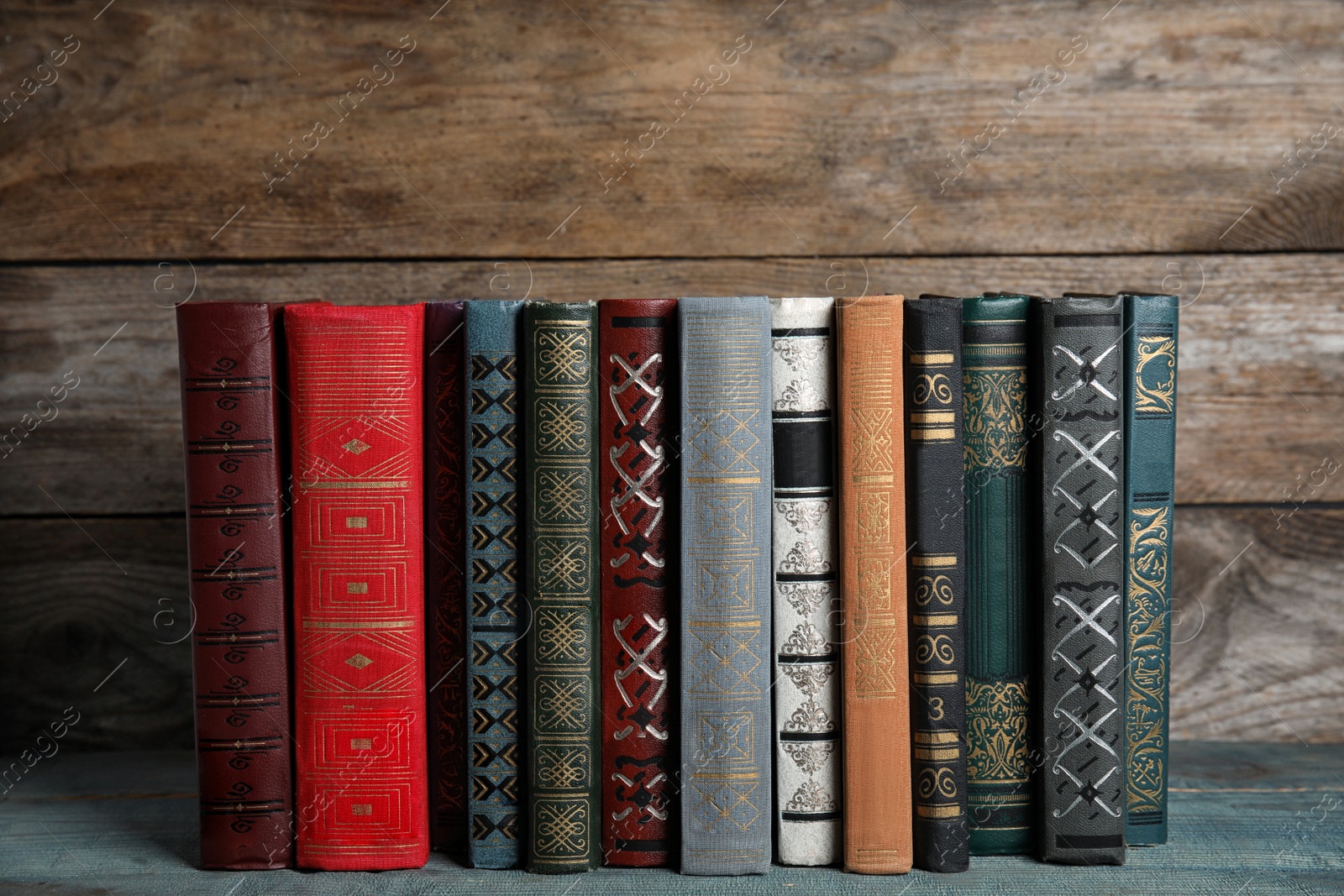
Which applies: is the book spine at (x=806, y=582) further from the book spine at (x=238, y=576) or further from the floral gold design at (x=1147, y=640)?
the book spine at (x=238, y=576)

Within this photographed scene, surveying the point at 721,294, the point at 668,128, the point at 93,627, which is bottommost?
the point at 93,627

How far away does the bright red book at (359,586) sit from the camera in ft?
1.94

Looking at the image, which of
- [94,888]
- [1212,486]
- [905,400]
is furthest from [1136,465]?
[94,888]

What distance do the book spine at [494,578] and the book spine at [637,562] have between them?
0.05 meters

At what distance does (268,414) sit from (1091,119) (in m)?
0.67

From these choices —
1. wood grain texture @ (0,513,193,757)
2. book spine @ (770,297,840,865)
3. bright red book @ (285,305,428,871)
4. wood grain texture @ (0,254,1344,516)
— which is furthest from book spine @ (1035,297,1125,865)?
wood grain texture @ (0,513,193,757)

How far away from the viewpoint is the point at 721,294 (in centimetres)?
85

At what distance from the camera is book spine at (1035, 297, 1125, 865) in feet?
1.95

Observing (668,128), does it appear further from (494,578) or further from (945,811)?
(945,811)

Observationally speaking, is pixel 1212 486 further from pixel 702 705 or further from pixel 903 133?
pixel 702 705

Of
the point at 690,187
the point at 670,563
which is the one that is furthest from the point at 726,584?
the point at 690,187

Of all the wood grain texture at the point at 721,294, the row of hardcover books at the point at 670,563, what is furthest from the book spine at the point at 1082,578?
the wood grain texture at the point at 721,294

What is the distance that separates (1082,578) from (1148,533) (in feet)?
0.18

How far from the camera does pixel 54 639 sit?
860 mm
